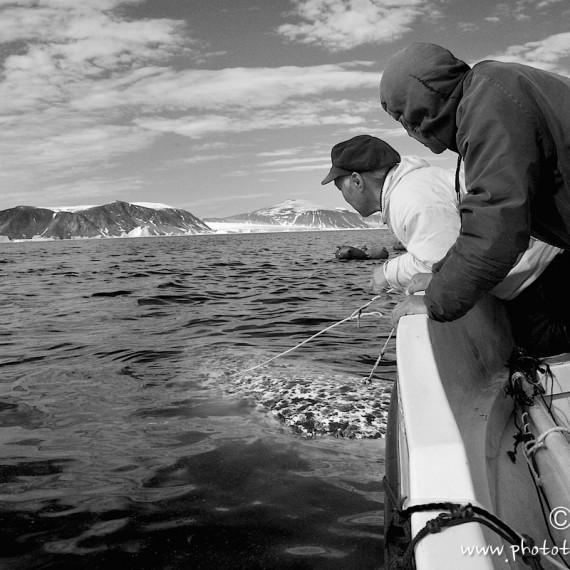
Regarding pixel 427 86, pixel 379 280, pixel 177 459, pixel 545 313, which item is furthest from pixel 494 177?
pixel 177 459

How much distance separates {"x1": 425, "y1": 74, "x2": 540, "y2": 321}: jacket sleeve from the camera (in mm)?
2094

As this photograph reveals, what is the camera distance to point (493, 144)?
2.11m

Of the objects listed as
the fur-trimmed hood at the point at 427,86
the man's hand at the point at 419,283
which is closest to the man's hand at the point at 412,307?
the man's hand at the point at 419,283

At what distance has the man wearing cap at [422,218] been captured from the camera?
3.67 meters

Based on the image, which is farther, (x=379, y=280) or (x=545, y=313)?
(x=379, y=280)

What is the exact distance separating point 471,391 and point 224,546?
5.37ft

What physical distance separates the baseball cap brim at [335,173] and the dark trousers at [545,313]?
149cm

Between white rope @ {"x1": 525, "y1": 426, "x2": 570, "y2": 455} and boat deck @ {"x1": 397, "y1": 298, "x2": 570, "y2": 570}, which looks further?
white rope @ {"x1": 525, "y1": 426, "x2": 570, "y2": 455}

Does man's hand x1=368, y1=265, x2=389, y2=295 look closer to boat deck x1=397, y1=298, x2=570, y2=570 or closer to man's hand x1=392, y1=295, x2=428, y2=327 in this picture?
boat deck x1=397, y1=298, x2=570, y2=570

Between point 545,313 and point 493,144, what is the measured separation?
2.11m

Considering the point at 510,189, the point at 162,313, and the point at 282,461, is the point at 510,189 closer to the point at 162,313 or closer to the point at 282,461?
the point at 282,461

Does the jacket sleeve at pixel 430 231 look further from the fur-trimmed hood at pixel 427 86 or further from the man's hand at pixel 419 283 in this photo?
the fur-trimmed hood at pixel 427 86

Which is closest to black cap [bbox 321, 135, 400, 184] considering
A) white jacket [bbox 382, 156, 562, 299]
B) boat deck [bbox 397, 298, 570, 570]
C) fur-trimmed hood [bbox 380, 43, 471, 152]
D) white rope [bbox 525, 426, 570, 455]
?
white jacket [bbox 382, 156, 562, 299]

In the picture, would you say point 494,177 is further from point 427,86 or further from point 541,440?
point 541,440
